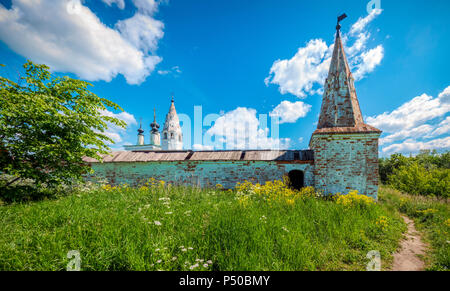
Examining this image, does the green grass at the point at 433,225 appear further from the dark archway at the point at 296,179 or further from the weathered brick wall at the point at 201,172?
the dark archway at the point at 296,179

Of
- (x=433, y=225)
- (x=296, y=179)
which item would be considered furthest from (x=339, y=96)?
(x=433, y=225)

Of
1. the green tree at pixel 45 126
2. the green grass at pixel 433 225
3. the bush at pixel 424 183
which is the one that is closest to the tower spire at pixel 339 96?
the green grass at pixel 433 225

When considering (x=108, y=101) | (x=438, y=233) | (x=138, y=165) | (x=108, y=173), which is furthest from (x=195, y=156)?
(x=438, y=233)

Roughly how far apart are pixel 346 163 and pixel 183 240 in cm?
771

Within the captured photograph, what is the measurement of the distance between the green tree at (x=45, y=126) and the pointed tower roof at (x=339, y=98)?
376 inches

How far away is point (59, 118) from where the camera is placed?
4457 millimetres

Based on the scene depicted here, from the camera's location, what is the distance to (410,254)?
3492mm

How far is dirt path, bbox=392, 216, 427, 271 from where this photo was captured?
3.05 meters

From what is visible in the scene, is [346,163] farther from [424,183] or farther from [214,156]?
[424,183]

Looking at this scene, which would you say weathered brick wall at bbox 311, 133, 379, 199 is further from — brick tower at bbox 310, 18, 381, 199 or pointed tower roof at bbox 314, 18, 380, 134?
pointed tower roof at bbox 314, 18, 380, 134

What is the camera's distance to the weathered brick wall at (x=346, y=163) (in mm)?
6855

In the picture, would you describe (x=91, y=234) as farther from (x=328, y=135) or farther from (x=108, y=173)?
(x=328, y=135)

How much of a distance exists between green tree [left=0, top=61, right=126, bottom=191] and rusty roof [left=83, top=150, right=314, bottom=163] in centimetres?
357
